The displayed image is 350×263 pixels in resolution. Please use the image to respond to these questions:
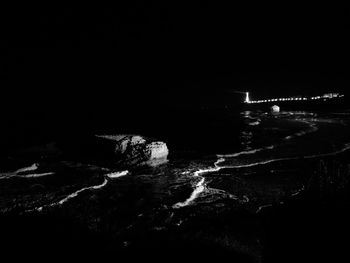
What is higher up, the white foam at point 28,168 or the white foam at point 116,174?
the white foam at point 116,174

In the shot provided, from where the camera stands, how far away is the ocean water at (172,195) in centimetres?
573

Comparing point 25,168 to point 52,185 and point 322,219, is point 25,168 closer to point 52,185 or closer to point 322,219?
point 52,185

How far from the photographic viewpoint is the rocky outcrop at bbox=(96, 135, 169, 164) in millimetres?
11922

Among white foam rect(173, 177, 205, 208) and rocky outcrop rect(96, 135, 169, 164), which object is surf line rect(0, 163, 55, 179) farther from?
white foam rect(173, 177, 205, 208)

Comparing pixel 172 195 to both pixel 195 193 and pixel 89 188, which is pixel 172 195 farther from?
pixel 89 188

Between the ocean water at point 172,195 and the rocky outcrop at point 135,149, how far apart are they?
536 mm

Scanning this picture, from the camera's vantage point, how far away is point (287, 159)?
12.2 metres

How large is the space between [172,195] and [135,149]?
4463 millimetres

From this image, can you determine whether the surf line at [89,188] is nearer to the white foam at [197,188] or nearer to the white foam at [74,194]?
the white foam at [74,194]

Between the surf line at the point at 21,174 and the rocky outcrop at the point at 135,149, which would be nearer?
the surf line at the point at 21,174

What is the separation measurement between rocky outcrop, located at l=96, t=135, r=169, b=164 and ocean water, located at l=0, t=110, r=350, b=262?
1.76 feet

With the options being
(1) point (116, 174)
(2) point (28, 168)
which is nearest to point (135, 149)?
(1) point (116, 174)

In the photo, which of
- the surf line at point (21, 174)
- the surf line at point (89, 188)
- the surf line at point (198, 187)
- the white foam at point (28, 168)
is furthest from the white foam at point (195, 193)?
the white foam at point (28, 168)

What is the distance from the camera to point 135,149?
478 inches
